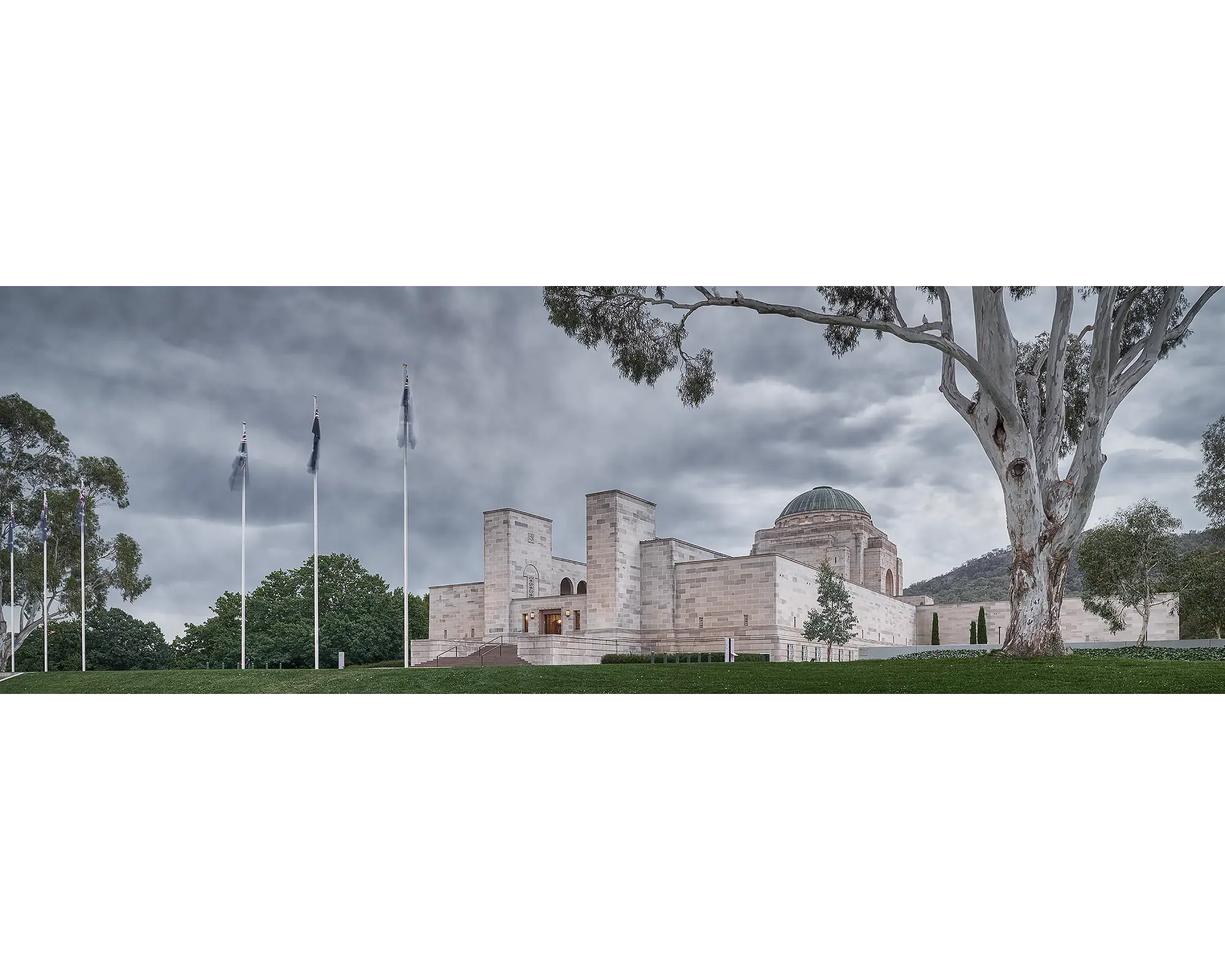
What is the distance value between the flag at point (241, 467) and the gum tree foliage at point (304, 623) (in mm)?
1777

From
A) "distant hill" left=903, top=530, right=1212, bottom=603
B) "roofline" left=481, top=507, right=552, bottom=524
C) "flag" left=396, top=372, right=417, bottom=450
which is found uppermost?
"flag" left=396, top=372, right=417, bottom=450

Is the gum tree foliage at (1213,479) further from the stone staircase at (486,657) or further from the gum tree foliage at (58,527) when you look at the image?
the gum tree foliage at (58,527)

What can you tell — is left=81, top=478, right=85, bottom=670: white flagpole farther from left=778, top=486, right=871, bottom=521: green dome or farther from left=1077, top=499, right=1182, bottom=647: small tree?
left=1077, top=499, right=1182, bottom=647: small tree

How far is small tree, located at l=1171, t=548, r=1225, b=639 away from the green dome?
17.1ft

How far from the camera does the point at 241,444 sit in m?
15.3

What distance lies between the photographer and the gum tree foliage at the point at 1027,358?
43.8 ft

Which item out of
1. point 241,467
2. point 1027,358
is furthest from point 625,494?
point 1027,358

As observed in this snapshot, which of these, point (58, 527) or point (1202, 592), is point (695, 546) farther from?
point (58, 527)

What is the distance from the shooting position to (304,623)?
19.7 meters

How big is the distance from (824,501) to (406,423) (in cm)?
881

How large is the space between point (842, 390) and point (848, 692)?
6012 mm

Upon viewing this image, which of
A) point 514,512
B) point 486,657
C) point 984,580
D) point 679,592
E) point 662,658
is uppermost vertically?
point 514,512

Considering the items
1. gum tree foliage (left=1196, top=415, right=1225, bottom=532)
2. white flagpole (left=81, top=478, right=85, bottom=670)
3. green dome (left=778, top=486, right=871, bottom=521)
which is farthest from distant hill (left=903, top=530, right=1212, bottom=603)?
white flagpole (left=81, top=478, right=85, bottom=670)

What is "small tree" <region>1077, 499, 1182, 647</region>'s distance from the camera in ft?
48.2
